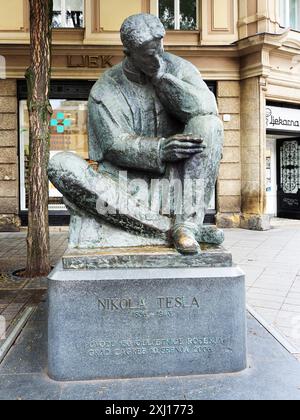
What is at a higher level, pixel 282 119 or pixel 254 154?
pixel 282 119

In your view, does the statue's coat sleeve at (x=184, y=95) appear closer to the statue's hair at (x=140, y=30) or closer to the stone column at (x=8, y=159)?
the statue's hair at (x=140, y=30)

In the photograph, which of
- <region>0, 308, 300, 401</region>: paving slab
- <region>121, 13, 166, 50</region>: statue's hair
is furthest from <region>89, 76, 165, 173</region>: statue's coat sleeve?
<region>0, 308, 300, 401</region>: paving slab

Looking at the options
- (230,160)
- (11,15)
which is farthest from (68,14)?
(230,160)

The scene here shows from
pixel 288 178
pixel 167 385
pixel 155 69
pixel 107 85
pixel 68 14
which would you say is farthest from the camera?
pixel 288 178

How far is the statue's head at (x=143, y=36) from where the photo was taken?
9.84ft

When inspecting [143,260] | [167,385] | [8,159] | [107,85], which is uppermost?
[8,159]

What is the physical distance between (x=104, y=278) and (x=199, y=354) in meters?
0.73

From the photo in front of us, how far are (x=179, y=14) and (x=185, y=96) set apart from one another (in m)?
9.80

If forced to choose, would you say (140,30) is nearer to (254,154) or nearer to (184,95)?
(184,95)

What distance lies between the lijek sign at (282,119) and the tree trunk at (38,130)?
739 cm

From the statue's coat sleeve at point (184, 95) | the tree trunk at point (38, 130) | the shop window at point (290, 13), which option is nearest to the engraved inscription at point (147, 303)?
the statue's coat sleeve at point (184, 95)

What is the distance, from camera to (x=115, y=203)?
3.00 m

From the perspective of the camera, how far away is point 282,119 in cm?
1259
